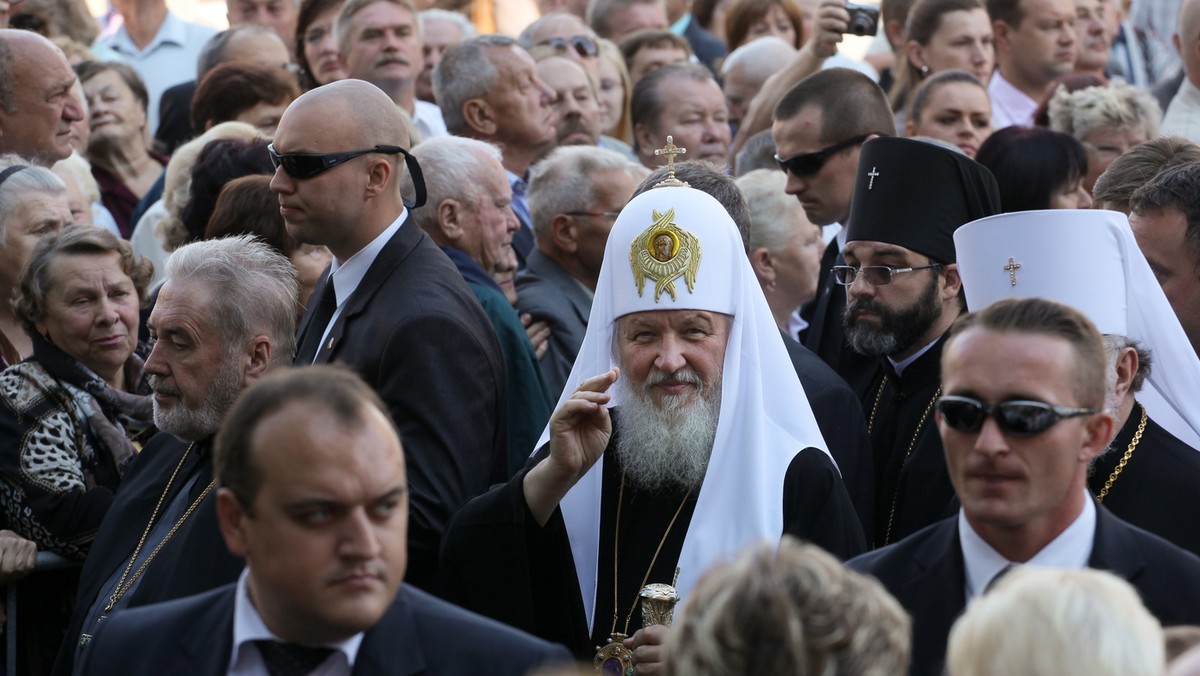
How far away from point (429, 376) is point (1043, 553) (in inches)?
86.4

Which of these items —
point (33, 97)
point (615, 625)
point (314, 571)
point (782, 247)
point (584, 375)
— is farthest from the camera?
point (782, 247)

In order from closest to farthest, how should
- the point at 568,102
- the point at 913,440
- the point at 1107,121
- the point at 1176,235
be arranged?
the point at 1176,235 < the point at 913,440 < the point at 1107,121 < the point at 568,102

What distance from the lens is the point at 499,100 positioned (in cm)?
880

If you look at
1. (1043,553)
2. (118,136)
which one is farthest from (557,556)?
(118,136)

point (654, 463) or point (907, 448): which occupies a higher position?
point (654, 463)

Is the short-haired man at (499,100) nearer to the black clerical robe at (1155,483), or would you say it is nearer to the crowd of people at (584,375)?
the crowd of people at (584,375)

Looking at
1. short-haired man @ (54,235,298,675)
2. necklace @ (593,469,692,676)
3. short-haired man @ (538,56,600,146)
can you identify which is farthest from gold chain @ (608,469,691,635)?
short-haired man @ (538,56,600,146)

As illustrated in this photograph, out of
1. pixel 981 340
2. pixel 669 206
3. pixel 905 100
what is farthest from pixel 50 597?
pixel 905 100

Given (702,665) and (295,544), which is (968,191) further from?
(702,665)

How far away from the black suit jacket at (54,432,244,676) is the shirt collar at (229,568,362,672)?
4.05 ft

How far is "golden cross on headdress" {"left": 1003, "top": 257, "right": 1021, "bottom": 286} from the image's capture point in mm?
5350

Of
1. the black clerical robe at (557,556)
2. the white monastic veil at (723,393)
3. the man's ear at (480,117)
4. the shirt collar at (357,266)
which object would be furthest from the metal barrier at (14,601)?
the man's ear at (480,117)

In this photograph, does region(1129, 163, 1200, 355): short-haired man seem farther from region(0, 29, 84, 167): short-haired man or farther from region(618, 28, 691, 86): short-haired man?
region(618, 28, 691, 86): short-haired man

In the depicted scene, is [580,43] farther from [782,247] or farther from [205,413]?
[205,413]
